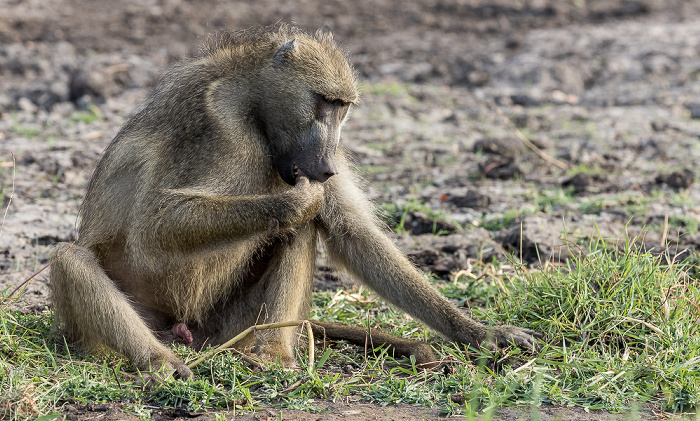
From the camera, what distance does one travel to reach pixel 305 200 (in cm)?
336

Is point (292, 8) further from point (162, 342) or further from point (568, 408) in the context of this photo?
point (568, 408)

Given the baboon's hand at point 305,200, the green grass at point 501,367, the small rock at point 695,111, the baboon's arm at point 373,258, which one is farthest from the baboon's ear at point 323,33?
the small rock at point 695,111

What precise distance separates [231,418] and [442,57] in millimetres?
7812

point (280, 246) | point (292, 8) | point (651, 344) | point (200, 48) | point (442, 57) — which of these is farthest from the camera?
point (292, 8)

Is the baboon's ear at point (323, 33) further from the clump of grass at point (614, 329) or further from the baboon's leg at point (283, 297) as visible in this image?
the clump of grass at point (614, 329)

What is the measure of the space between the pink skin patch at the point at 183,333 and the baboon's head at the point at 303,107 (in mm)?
786

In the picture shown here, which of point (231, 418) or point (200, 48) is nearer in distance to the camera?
point (231, 418)

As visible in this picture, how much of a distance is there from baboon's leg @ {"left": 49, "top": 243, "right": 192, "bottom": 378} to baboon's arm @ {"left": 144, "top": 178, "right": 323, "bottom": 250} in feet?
1.00

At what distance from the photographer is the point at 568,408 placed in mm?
3094

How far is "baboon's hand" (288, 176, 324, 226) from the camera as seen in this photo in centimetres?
335

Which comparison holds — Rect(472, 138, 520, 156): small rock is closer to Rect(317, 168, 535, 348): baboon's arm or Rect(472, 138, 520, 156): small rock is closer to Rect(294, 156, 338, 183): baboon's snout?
Rect(317, 168, 535, 348): baboon's arm

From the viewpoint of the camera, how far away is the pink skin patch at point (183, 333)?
3662 mm

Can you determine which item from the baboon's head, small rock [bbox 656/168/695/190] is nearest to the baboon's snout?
the baboon's head

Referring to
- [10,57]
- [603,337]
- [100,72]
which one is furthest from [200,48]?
[10,57]
